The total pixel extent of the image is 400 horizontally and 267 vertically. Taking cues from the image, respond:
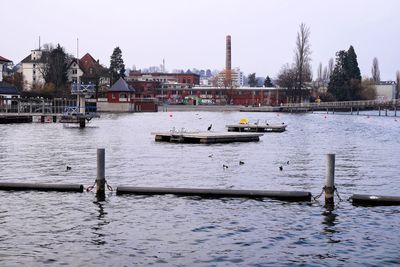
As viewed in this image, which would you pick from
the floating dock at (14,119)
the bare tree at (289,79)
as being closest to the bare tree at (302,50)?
the bare tree at (289,79)

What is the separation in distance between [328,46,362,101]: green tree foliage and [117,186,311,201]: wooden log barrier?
511ft

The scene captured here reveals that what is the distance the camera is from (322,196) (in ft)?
76.8

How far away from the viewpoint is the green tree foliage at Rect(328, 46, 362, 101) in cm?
17238

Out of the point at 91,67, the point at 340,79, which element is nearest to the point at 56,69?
the point at 91,67

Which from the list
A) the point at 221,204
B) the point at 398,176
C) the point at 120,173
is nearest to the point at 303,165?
the point at 398,176

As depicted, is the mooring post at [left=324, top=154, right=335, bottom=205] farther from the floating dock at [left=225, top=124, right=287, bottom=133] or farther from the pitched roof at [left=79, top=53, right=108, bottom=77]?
the pitched roof at [left=79, top=53, right=108, bottom=77]

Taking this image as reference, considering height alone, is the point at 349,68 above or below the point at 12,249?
above

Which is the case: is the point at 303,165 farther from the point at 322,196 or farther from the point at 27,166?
the point at 27,166

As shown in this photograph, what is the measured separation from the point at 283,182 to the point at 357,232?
9.99 metres

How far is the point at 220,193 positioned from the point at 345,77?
158 metres

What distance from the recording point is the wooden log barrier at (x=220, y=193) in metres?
22.0

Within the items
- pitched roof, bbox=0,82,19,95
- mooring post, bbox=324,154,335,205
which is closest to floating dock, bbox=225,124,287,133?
mooring post, bbox=324,154,335,205

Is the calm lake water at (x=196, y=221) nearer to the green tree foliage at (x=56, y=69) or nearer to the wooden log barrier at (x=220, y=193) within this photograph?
the wooden log barrier at (x=220, y=193)

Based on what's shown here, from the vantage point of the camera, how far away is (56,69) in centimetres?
14162
